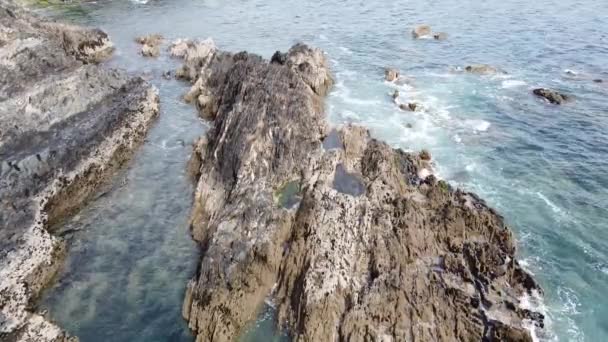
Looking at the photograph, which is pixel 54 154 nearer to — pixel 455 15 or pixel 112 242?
pixel 112 242

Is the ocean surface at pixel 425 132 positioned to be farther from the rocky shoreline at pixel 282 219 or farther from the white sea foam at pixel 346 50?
the rocky shoreline at pixel 282 219

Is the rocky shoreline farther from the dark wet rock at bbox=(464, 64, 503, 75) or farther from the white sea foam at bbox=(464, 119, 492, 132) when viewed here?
the dark wet rock at bbox=(464, 64, 503, 75)

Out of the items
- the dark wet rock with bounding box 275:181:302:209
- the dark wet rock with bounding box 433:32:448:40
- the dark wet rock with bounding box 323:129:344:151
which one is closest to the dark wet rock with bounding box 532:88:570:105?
the dark wet rock with bounding box 433:32:448:40

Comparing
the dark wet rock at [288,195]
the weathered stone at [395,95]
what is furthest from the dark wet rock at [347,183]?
the weathered stone at [395,95]

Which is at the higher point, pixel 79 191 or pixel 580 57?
pixel 580 57

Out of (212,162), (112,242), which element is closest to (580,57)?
(212,162)

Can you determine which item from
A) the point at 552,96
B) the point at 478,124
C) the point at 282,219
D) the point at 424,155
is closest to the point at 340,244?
the point at 282,219
